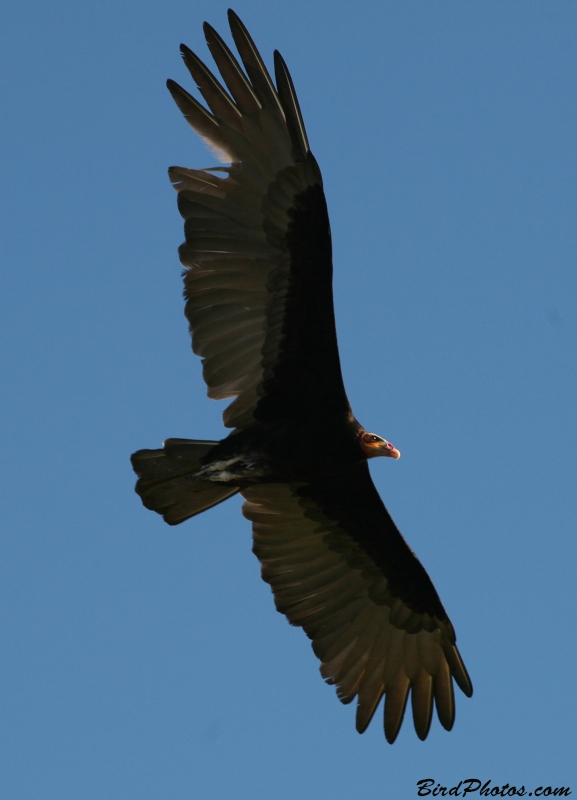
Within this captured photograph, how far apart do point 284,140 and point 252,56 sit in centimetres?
50

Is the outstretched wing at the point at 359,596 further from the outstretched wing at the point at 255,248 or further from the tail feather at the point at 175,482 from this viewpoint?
the outstretched wing at the point at 255,248

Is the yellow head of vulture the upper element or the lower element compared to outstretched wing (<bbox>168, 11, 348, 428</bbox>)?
lower

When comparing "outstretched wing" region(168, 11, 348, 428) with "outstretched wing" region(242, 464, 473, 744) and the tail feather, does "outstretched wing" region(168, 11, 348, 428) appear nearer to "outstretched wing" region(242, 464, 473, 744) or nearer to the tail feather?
the tail feather

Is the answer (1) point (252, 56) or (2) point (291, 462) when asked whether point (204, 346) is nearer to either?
(2) point (291, 462)

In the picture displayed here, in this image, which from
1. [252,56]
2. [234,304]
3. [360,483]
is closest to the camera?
[252,56]

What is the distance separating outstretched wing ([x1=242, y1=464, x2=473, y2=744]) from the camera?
25.2ft

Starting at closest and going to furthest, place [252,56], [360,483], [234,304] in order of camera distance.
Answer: [252,56], [234,304], [360,483]

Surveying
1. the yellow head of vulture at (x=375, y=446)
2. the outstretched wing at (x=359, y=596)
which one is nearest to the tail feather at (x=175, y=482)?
the outstretched wing at (x=359, y=596)

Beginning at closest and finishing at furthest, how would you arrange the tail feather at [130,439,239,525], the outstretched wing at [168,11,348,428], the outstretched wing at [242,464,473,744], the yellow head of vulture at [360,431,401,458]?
the outstretched wing at [168,11,348,428]
the tail feather at [130,439,239,525]
the yellow head of vulture at [360,431,401,458]
the outstretched wing at [242,464,473,744]

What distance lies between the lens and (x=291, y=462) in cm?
704

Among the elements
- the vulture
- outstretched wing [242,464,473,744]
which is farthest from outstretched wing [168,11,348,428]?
outstretched wing [242,464,473,744]

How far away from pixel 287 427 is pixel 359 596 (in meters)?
1.58

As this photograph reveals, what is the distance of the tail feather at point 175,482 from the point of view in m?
7.02

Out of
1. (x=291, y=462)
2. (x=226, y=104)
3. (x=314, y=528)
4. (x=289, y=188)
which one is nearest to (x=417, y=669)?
(x=314, y=528)
